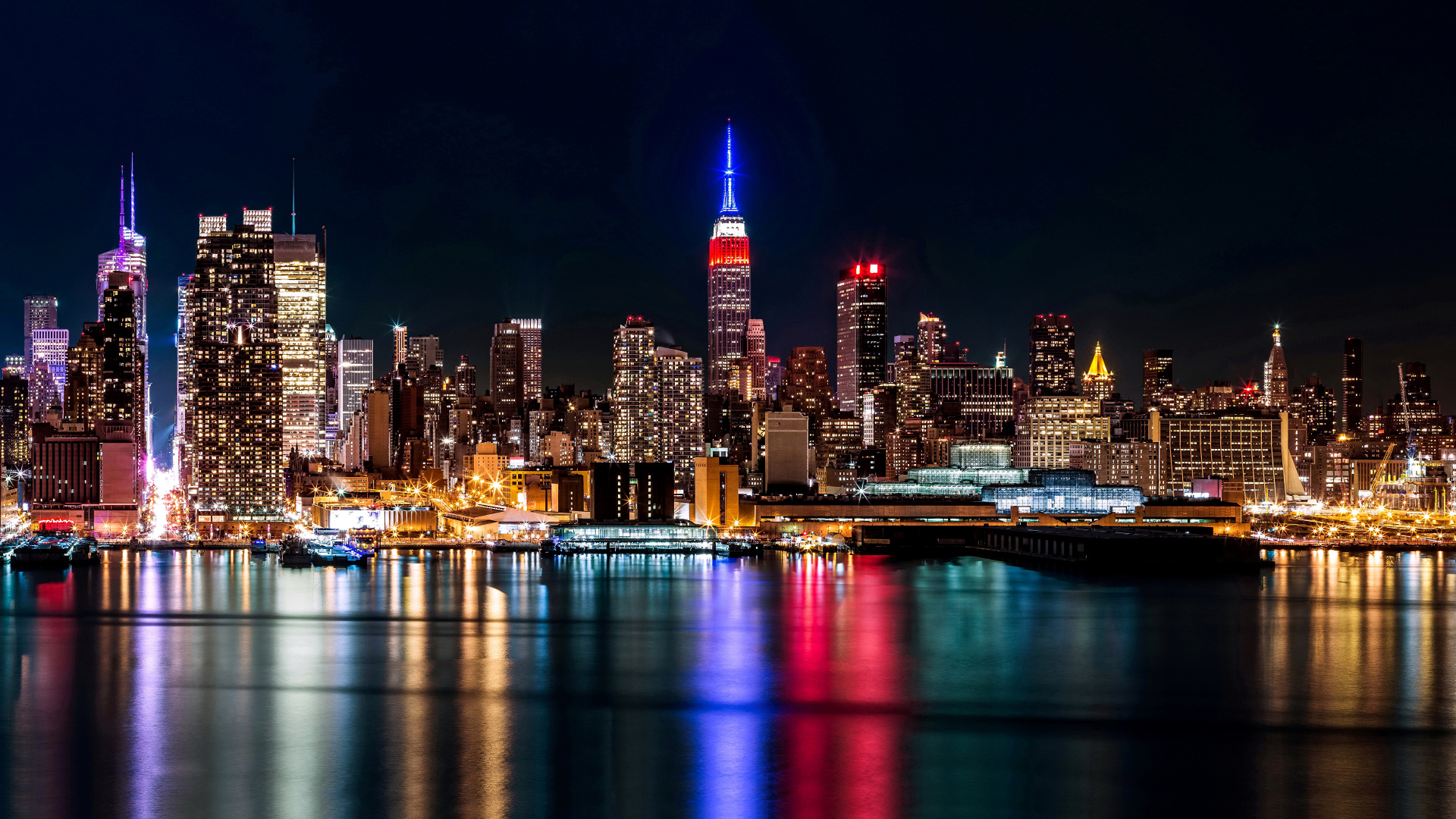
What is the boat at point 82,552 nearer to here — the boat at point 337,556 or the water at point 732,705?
the boat at point 337,556

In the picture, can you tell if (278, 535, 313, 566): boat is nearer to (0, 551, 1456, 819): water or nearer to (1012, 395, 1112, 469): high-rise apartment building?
(0, 551, 1456, 819): water

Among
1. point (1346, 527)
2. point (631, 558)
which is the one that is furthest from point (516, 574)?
point (1346, 527)

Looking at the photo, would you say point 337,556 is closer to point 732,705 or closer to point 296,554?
point 296,554

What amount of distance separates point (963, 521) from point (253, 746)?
103 m

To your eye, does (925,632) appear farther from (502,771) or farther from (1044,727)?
(502,771)

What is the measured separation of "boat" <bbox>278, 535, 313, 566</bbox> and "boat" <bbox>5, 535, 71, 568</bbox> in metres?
15.0

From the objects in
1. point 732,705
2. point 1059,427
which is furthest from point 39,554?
point 1059,427

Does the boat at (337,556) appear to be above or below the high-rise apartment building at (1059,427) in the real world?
below

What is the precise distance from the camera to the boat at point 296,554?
349 feet

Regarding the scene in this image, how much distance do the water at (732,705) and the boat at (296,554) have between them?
32.9m

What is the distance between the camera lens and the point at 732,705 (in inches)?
1533

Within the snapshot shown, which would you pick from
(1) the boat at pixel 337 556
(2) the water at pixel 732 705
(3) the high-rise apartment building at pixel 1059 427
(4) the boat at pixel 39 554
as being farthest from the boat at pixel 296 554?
(3) the high-rise apartment building at pixel 1059 427

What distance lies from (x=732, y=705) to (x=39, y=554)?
8479 centimetres

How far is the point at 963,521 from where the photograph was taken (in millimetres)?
131875
